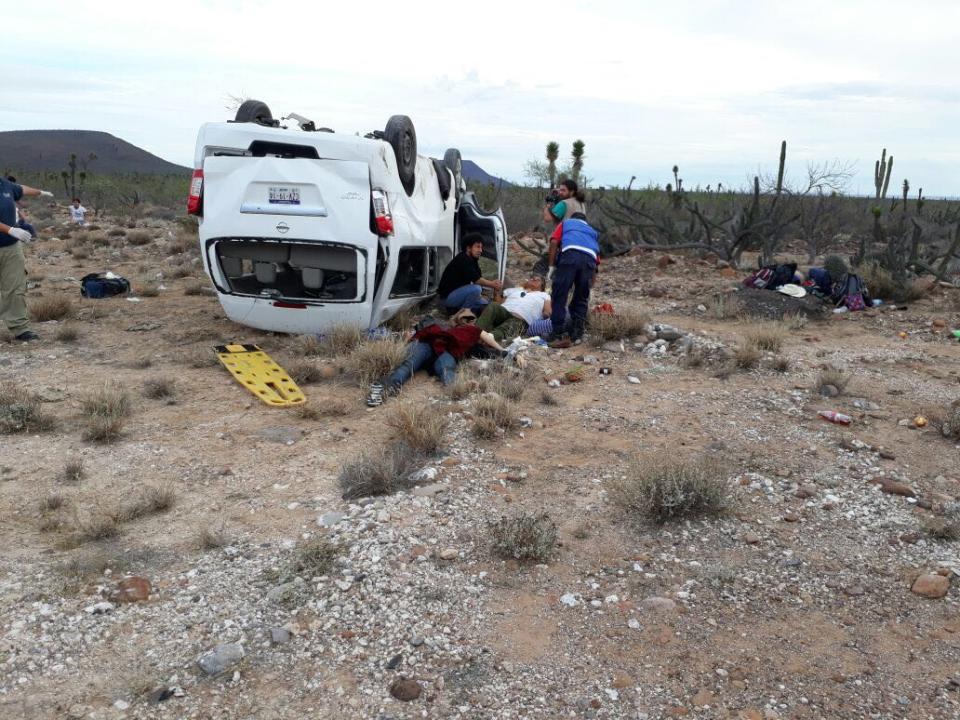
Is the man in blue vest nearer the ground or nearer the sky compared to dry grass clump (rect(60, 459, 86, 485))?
nearer the sky

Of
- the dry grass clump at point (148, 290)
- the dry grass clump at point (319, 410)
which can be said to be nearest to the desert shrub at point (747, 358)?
the dry grass clump at point (319, 410)

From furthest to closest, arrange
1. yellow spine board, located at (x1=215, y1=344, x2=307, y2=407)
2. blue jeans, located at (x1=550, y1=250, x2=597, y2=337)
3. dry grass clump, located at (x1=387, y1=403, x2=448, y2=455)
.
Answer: blue jeans, located at (x1=550, y1=250, x2=597, y2=337)
yellow spine board, located at (x1=215, y1=344, x2=307, y2=407)
dry grass clump, located at (x1=387, y1=403, x2=448, y2=455)

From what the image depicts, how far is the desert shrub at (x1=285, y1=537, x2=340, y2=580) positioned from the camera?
3570 millimetres

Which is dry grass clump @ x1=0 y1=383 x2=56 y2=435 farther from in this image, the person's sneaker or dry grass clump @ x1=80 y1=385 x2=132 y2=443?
the person's sneaker

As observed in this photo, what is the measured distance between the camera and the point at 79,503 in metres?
4.29

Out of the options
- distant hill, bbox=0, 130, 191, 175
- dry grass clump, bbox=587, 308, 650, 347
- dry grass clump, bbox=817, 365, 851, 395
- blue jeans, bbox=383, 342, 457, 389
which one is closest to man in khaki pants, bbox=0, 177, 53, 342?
blue jeans, bbox=383, 342, 457, 389

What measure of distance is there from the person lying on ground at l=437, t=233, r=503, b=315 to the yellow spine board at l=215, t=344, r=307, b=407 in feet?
6.77

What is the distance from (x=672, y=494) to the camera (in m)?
4.05

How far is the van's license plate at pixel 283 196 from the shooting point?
696cm

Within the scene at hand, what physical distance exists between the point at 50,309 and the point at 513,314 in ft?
17.6

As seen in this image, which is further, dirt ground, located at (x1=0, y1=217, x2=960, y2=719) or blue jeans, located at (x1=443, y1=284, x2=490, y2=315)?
blue jeans, located at (x1=443, y1=284, x2=490, y2=315)

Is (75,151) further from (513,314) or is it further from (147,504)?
(147,504)

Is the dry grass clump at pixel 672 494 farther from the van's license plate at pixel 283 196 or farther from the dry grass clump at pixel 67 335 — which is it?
the dry grass clump at pixel 67 335

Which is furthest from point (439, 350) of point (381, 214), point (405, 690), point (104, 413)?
point (405, 690)
